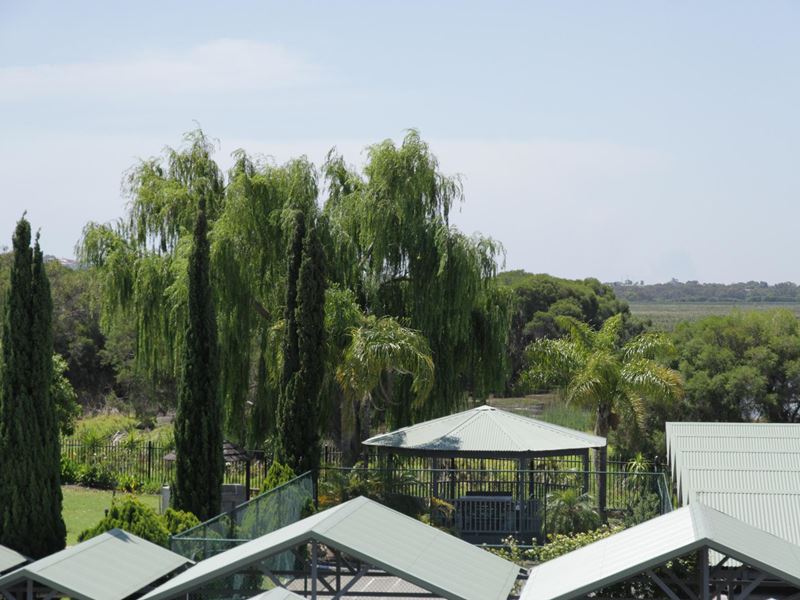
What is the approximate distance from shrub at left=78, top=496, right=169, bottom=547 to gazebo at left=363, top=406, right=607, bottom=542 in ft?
19.5

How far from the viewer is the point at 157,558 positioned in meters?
14.4

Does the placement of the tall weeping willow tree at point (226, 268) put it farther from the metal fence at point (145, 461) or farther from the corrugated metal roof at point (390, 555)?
the corrugated metal roof at point (390, 555)

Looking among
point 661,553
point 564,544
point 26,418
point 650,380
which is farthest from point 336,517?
point 650,380

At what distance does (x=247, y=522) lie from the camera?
58.4 ft

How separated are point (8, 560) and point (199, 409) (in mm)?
6246

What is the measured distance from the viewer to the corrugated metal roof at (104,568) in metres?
12.9

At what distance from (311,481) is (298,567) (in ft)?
11.9

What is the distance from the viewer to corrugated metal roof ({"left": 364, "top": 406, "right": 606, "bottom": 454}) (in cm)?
2223

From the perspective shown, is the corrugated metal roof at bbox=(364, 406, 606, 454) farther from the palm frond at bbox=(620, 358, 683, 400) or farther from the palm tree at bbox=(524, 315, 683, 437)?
the palm frond at bbox=(620, 358, 683, 400)

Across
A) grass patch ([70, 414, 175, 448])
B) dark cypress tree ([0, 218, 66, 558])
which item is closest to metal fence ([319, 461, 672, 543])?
dark cypress tree ([0, 218, 66, 558])

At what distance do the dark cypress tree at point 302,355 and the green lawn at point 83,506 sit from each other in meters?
4.27

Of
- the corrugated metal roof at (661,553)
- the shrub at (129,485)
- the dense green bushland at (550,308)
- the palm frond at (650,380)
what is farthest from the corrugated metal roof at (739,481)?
the dense green bushland at (550,308)

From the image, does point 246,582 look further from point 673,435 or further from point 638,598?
point 673,435

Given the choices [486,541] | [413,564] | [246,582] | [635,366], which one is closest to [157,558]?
[246,582]
